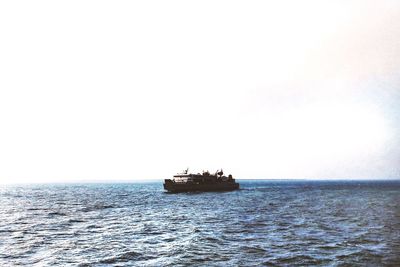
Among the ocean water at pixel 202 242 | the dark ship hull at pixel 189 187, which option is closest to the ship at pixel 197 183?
the dark ship hull at pixel 189 187

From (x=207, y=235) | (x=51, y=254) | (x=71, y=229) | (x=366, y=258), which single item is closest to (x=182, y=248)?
(x=207, y=235)

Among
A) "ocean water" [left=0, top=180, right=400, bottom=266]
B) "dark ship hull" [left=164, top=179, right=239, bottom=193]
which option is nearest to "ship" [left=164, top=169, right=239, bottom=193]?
"dark ship hull" [left=164, top=179, right=239, bottom=193]

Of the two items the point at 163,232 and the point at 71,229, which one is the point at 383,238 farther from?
the point at 71,229

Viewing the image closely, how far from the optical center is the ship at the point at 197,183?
10162cm

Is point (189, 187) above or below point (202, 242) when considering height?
above

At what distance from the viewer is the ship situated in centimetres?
10162

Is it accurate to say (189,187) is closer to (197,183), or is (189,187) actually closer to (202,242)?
(197,183)

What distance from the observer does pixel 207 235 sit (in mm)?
30188

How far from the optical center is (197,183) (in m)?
104

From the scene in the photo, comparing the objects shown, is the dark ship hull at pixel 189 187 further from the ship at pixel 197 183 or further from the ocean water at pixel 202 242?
the ocean water at pixel 202 242

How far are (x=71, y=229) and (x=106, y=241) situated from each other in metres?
9.02

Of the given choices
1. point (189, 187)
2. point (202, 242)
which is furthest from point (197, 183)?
point (202, 242)

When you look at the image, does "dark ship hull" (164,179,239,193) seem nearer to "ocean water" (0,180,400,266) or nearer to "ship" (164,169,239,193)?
"ship" (164,169,239,193)

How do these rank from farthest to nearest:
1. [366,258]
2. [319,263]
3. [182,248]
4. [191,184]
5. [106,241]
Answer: [191,184] < [106,241] < [182,248] < [366,258] < [319,263]
